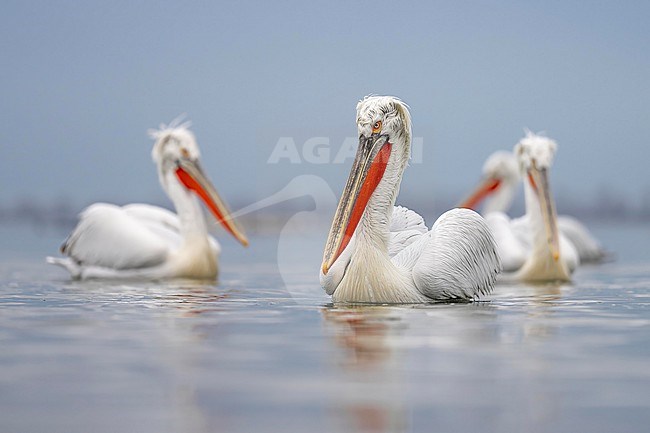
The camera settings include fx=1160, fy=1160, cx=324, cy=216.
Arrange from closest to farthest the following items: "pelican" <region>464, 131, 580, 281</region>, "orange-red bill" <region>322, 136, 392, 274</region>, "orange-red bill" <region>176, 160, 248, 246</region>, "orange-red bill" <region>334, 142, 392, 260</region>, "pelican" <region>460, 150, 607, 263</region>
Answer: "orange-red bill" <region>322, 136, 392, 274</region> < "orange-red bill" <region>334, 142, 392, 260</region> < "pelican" <region>464, 131, 580, 281</region> < "orange-red bill" <region>176, 160, 248, 246</region> < "pelican" <region>460, 150, 607, 263</region>

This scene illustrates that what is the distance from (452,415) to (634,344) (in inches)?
76.3

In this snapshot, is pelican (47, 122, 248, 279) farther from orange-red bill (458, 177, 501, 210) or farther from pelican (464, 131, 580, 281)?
orange-red bill (458, 177, 501, 210)

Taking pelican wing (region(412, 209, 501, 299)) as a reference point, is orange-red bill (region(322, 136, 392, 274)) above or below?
above

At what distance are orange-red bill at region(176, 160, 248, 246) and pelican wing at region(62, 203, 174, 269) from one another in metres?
0.48

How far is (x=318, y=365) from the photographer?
4.41m

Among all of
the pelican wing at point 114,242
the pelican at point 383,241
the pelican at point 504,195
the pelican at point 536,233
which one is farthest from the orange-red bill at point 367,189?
the pelican at point 504,195

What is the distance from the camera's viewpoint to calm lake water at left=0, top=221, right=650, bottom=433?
3.41m

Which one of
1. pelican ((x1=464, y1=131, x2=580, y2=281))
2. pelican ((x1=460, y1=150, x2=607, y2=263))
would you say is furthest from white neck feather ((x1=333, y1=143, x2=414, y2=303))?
pelican ((x1=460, y1=150, x2=607, y2=263))

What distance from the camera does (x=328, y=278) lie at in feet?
21.7

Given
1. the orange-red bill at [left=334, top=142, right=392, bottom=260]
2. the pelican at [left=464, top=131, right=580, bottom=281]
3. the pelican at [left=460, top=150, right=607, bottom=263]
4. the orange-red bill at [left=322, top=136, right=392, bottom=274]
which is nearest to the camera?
the orange-red bill at [left=322, top=136, right=392, bottom=274]

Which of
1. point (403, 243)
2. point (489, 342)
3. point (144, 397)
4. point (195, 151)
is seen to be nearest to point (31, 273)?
point (195, 151)

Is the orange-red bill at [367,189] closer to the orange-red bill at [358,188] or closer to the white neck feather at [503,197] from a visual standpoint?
the orange-red bill at [358,188]

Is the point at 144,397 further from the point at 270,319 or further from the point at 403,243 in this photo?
the point at 403,243

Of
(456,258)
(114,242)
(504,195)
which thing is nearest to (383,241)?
(456,258)
